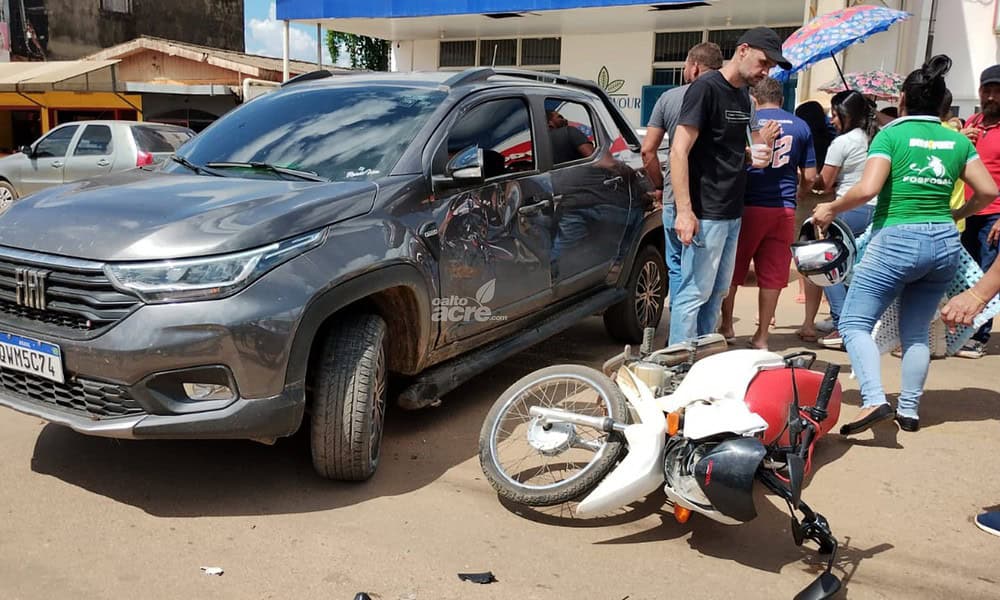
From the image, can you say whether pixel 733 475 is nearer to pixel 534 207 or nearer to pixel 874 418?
pixel 874 418

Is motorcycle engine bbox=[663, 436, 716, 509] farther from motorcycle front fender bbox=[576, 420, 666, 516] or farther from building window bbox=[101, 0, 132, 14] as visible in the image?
building window bbox=[101, 0, 132, 14]

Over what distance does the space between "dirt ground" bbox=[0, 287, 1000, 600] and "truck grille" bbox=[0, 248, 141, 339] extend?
775 millimetres

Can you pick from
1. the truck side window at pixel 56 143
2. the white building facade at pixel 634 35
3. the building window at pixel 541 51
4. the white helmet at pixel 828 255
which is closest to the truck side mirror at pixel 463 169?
the white helmet at pixel 828 255

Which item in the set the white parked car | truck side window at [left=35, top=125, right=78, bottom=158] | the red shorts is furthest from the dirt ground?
truck side window at [left=35, top=125, right=78, bottom=158]

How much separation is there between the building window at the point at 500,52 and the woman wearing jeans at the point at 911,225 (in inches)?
499

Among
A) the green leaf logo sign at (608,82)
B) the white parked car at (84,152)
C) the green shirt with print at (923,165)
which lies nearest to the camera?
the green shirt with print at (923,165)

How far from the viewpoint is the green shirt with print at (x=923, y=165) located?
444 cm

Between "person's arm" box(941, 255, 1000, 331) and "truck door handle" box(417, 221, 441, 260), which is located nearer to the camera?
"person's arm" box(941, 255, 1000, 331)

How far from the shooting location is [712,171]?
497cm

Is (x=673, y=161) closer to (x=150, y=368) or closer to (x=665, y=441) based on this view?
(x=665, y=441)

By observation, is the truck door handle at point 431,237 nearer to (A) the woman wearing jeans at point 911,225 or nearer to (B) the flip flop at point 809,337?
(A) the woman wearing jeans at point 911,225

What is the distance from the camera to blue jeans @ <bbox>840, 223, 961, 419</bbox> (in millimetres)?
4445

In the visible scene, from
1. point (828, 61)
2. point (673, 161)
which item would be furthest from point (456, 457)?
point (828, 61)

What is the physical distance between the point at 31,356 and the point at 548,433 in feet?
6.94
